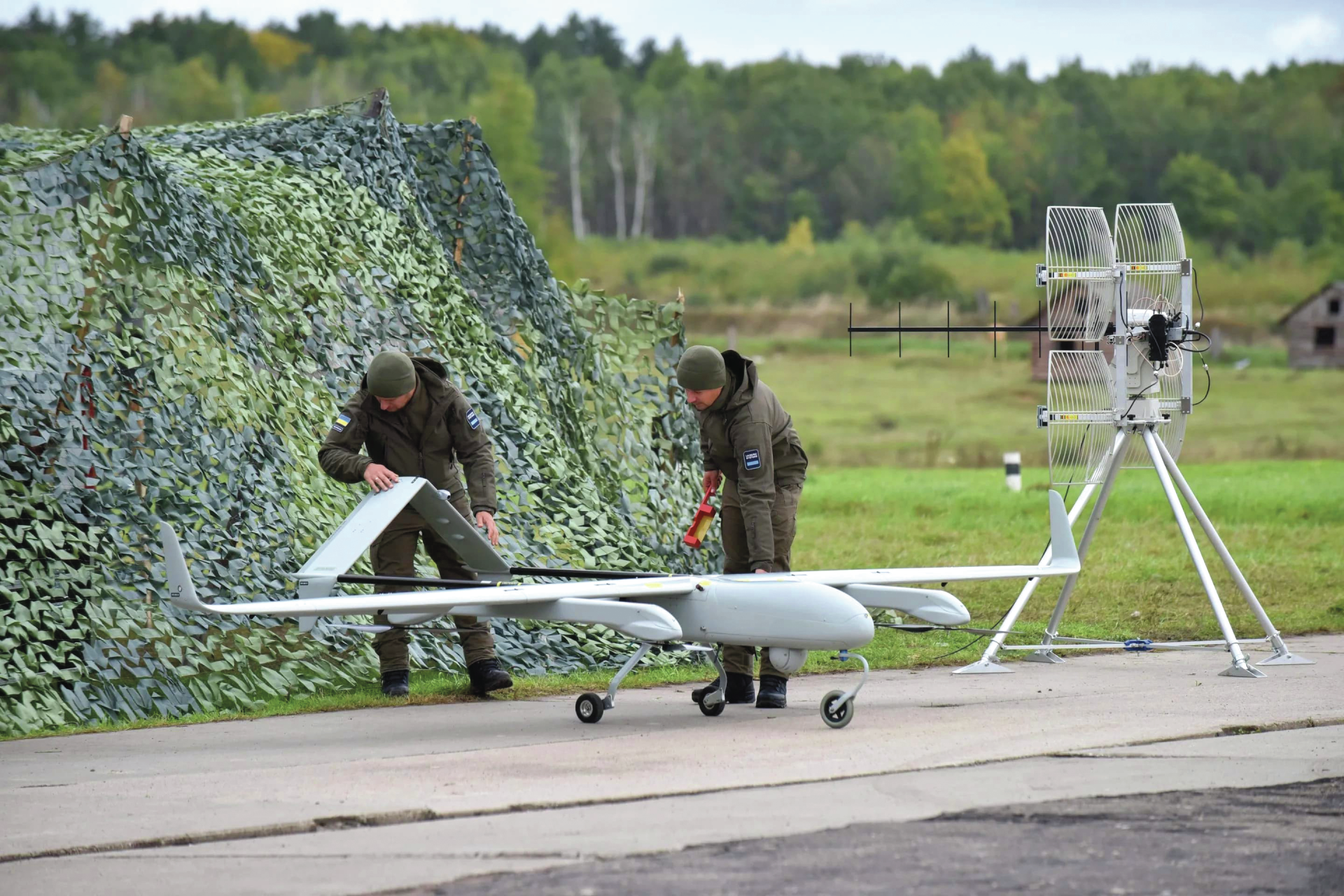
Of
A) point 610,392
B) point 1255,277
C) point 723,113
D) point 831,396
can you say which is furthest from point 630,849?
point 723,113

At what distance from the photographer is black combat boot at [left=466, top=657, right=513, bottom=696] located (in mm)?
9391

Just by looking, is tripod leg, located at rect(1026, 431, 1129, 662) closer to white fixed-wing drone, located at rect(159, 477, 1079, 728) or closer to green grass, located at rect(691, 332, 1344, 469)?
white fixed-wing drone, located at rect(159, 477, 1079, 728)

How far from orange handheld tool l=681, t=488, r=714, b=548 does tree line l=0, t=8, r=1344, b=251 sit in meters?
70.7

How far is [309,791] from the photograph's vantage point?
21.7ft

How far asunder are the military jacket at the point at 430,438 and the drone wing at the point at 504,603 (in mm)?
1092

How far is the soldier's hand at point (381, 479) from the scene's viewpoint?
8.70 m

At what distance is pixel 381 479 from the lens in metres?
8.70

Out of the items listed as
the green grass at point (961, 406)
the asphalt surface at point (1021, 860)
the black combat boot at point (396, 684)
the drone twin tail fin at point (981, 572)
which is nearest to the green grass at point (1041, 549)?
the black combat boot at point (396, 684)

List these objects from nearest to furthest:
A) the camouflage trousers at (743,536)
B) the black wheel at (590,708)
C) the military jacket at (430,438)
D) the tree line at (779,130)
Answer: the black wheel at (590,708)
the camouflage trousers at (743,536)
the military jacket at (430,438)
the tree line at (779,130)

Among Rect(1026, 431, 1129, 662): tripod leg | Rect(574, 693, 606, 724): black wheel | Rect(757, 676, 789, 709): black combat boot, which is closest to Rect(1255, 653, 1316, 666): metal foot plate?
Rect(1026, 431, 1129, 662): tripod leg

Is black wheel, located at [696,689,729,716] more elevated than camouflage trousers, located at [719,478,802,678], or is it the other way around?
camouflage trousers, located at [719,478,802,678]

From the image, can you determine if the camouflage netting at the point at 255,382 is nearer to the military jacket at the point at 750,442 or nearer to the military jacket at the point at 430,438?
the military jacket at the point at 430,438

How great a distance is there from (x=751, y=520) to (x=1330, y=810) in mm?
3319

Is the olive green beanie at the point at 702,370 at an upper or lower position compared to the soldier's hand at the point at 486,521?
upper
